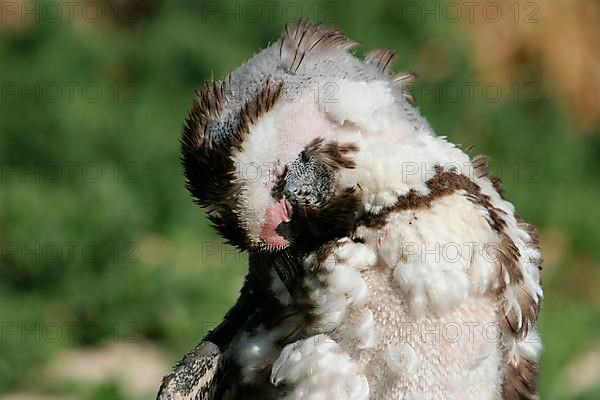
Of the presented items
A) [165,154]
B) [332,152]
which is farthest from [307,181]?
[165,154]

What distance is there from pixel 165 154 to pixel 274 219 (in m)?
3.92

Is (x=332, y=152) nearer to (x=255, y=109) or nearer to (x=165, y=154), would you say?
(x=255, y=109)

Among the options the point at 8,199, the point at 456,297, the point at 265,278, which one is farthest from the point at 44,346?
the point at 456,297

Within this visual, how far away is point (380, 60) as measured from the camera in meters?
1.92

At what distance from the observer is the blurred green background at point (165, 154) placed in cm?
440

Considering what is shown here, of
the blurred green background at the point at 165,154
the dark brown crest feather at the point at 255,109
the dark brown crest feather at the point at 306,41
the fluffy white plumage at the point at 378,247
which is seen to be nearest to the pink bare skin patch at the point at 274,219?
the fluffy white plumage at the point at 378,247

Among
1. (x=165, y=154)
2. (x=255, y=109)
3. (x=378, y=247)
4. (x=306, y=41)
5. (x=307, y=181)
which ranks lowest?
(x=378, y=247)

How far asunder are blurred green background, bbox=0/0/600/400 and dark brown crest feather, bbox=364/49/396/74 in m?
2.11

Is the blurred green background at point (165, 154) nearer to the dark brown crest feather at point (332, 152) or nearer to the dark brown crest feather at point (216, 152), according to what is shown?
the dark brown crest feather at point (216, 152)

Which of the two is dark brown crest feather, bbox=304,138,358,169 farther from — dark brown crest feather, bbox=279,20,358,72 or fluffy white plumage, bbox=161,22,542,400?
dark brown crest feather, bbox=279,20,358,72

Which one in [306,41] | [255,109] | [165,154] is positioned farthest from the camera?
[165,154]

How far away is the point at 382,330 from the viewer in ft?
5.90

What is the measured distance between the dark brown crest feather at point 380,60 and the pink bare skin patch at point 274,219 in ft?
1.03

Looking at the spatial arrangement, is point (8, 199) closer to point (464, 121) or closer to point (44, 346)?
point (44, 346)
